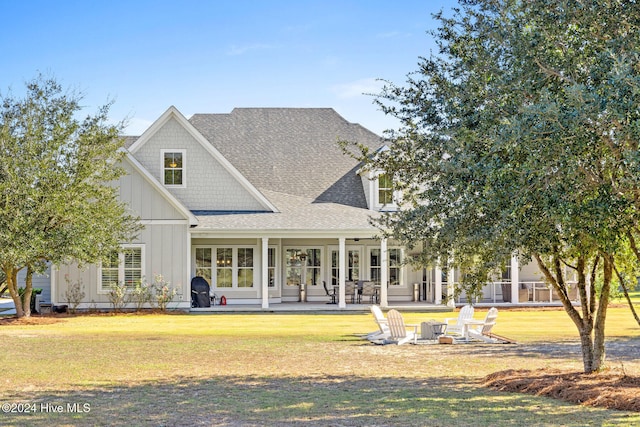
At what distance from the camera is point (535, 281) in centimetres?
3319

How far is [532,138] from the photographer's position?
8.09m

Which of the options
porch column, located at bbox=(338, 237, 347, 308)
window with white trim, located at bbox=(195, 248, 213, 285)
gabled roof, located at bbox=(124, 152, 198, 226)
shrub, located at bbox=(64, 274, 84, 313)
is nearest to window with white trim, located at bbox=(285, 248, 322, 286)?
window with white trim, located at bbox=(195, 248, 213, 285)

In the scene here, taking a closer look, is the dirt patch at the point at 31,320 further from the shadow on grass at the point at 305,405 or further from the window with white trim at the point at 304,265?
the shadow on grass at the point at 305,405

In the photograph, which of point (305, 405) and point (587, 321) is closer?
point (305, 405)

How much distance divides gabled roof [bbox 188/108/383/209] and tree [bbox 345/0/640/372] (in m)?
20.4

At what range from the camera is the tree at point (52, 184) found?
24312 mm

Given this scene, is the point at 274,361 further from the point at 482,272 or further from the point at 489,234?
the point at 489,234

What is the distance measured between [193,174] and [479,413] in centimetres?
2257

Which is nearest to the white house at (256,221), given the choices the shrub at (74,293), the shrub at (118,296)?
the shrub at (74,293)

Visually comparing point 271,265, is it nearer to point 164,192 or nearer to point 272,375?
point 164,192

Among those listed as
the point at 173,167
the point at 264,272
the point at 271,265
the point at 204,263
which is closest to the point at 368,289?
the point at 271,265

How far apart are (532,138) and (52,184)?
19840mm

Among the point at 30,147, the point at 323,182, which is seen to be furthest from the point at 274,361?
the point at 323,182

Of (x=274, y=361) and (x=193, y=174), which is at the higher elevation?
(x=193, y=174)
